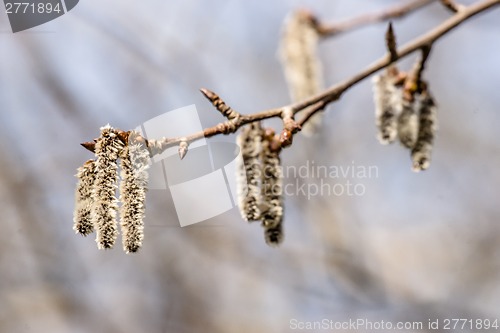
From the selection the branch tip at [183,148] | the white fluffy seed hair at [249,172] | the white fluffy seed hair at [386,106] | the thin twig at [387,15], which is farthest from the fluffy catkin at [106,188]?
the thin twig at [387,15]

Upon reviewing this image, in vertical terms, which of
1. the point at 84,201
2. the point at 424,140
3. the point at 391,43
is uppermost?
the point at 391,43

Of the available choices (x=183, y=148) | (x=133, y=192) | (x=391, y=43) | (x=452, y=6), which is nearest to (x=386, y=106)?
(x=391, y=43)

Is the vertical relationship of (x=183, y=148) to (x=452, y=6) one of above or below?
below

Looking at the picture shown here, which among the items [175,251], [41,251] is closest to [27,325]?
[41,251]

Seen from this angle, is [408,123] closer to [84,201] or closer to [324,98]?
[324,98]

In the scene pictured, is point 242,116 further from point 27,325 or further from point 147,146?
point 27,325
